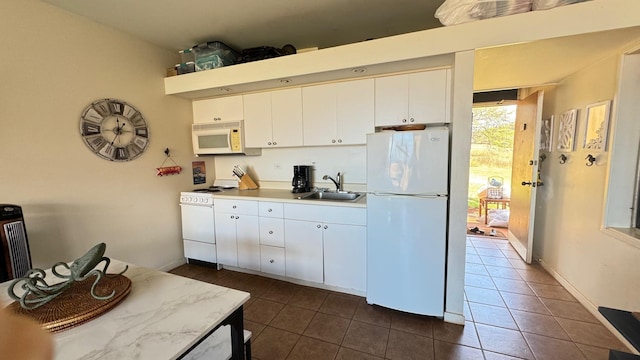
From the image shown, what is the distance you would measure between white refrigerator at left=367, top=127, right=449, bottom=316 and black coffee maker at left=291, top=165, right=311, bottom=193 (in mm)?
1021

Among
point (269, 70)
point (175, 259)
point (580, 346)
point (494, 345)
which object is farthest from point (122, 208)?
point (580, 346)

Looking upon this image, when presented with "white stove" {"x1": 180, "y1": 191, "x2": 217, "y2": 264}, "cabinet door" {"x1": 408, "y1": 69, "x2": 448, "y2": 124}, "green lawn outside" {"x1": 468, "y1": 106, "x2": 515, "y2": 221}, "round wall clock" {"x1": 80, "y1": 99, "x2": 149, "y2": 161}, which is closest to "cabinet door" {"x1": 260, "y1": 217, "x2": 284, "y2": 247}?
"white stove" {"x1": 180, "y1": 191, "x2": 217, "y2": 264}

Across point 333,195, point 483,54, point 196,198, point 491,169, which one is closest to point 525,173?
point 483,54

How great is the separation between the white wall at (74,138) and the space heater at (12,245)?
31cm

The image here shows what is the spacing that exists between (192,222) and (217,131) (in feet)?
3.64

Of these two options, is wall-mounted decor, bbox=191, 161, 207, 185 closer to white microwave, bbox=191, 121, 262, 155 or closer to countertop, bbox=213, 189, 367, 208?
white microwave, bbox=191, 121, 262, 155

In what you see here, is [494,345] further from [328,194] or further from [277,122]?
[277,122]

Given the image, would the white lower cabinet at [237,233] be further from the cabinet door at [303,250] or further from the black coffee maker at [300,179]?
the black coffee maker at [300,179]

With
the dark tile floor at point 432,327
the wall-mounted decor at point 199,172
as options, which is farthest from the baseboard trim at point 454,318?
the wall-mounted decor at point 199,172

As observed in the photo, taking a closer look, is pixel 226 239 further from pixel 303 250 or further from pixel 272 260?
pixel 303 250

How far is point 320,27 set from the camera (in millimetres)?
2424

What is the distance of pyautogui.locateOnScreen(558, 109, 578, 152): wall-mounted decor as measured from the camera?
2404 millimetres

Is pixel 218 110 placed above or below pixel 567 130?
above

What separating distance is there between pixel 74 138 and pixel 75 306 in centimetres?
193
